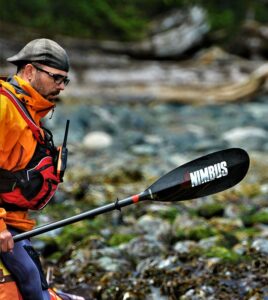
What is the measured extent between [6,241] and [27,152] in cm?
48

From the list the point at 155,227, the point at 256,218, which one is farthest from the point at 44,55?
the point at 256,218

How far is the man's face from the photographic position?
3727 millimetres

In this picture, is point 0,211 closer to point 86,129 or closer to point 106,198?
point 106,198

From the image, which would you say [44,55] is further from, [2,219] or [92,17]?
[92,17]

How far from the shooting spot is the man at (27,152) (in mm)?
3545

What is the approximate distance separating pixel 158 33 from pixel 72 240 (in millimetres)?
14337

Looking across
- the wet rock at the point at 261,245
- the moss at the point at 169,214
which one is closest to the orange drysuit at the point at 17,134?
the wet rock at the point at 261,245

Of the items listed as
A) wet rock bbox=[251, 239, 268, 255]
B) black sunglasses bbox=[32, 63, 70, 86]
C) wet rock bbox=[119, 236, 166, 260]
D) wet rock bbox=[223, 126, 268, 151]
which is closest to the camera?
black sunglasses bbox=[32, 63, 70, 86]

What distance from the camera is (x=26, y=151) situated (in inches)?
143

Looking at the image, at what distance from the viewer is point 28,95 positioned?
12.0ft

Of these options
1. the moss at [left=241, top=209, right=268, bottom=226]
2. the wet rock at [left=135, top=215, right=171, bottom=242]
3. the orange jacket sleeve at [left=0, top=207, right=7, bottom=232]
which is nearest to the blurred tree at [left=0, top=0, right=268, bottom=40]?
the moss at [left=241, top=209, right=268, bottom=226]

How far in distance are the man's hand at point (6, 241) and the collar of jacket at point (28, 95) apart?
669mm

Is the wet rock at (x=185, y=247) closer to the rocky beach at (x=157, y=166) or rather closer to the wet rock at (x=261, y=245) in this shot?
the rocky beach at (x=157, y=166)

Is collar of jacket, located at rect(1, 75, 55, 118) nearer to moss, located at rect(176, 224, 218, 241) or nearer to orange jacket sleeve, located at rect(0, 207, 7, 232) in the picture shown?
orange jacket sleeve, located at rect(0, 207, 7, 232)
